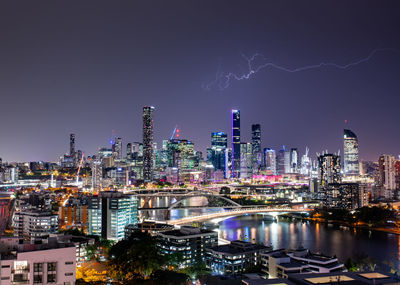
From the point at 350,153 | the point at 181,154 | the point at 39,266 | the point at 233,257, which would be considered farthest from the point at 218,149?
the point at 39,266

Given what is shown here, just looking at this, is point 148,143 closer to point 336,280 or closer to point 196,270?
point 196,270

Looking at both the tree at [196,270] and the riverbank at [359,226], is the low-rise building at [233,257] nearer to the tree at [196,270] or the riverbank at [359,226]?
the tree at [196,270]

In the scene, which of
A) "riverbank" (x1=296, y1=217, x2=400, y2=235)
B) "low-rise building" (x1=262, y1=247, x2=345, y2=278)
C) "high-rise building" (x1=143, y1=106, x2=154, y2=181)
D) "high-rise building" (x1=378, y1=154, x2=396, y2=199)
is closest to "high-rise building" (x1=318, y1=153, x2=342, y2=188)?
"high-rise building" (x1=378, y1=154, x2=396, y2=199)

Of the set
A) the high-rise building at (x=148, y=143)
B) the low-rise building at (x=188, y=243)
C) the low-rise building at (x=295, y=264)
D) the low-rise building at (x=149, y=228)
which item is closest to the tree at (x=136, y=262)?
the low-rise building at (x=188, y=243)

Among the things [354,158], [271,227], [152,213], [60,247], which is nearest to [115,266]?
[60,247]

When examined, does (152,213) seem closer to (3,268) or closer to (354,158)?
(3,268)

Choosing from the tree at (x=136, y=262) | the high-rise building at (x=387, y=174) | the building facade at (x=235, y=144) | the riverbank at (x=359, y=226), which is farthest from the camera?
the building facade at (x=235, y=144)
